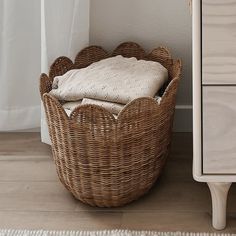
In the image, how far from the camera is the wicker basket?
135 centimetres

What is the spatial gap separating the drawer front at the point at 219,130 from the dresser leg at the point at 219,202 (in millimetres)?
91

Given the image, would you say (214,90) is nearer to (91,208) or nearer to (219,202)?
(219,202)

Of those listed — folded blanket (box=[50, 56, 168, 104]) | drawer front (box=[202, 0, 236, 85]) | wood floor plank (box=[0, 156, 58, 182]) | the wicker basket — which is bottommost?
wood floor plank (box=[0, 156, 58, 182])

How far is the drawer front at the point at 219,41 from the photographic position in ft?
3.78

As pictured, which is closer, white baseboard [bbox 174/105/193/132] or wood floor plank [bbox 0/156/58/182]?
wood floor plank [bbox 0/156/58/182]

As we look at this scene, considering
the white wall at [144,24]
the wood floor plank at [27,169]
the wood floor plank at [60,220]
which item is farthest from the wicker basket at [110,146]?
the white wall at [144,24]

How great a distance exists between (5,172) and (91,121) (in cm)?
54

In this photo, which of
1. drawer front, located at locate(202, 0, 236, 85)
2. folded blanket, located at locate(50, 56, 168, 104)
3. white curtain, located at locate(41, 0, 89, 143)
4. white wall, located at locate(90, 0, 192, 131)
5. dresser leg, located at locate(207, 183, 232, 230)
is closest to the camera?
drawer front, located at locate(202, 0, 236, 85)

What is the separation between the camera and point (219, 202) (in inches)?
53.7

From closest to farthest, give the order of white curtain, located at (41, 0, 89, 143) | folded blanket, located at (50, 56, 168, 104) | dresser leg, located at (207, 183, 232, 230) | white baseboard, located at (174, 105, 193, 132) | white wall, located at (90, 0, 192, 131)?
dresser leg, located at (207, 183, 232, 230) < folded blanket, located at (50, 56, 168, 104) < white curtain, located at (41, 0, 89, 143) < white wall, located at (90, 0, 192, 131) < white baseboard, located at (174, 105, 193, 132)

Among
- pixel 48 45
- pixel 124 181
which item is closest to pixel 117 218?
pixel 124 181

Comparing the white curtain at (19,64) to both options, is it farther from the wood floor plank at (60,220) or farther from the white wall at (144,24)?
the wood floor plank at (60,220)

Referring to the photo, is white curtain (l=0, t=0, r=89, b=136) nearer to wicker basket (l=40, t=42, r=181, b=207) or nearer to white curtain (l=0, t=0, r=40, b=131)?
white curtain (l=0, t=0, r=40, b=131)

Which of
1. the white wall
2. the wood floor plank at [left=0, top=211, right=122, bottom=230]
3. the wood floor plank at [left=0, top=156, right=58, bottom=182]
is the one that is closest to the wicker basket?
the wood floor plank at [left=0, top=211, right=122, bottom=230]
